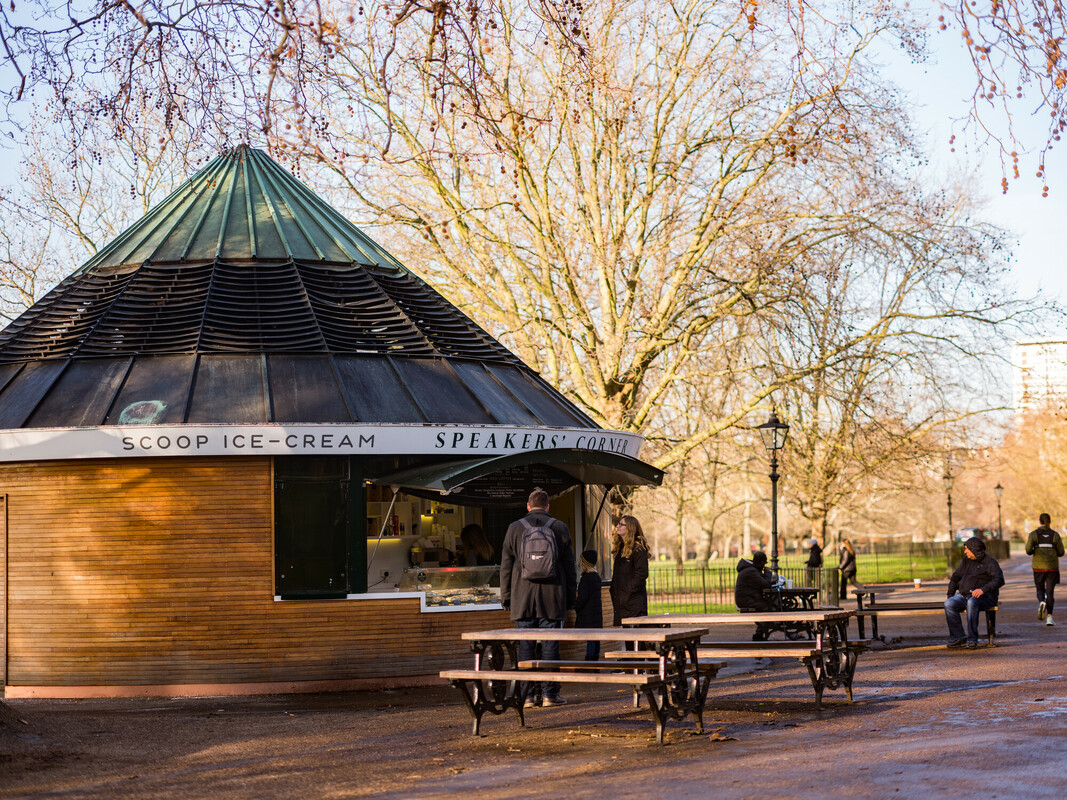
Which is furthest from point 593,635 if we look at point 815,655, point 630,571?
point 630,571

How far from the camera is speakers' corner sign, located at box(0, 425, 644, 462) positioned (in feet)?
44.7

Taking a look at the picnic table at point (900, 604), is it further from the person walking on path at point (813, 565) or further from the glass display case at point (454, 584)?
the glass display case at point (454, 584)

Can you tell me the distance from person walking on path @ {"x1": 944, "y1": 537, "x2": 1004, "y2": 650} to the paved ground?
345 centimetres

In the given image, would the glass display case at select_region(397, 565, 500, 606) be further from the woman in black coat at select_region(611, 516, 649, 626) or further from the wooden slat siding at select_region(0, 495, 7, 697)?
the wooden slat siding at select_region(0, 495, 7, 697)

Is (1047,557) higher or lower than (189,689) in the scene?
higher

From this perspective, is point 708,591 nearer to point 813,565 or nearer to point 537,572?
point 813,565

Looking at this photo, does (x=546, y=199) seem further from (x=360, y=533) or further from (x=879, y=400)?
(x=360, y=533)

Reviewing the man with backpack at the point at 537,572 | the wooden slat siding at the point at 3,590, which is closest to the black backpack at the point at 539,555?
the man with backpack at the point at 537,572

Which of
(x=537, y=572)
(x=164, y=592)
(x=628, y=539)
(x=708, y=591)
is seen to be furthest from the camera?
(x=708, y=591)

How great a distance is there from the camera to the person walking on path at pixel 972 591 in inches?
671

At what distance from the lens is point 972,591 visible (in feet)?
56.1

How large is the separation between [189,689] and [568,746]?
238 inches

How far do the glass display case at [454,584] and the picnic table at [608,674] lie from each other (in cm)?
360

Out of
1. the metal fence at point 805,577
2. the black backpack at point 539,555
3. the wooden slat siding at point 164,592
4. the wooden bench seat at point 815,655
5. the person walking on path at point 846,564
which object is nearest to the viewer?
the wooden bench seat at point 815,655
